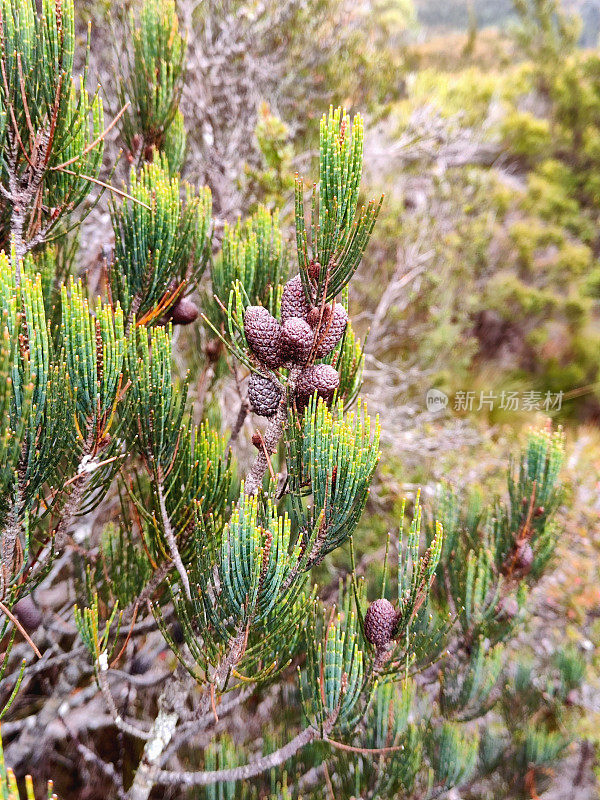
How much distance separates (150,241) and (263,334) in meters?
0.37

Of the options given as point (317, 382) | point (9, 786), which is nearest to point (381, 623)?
point (317, 382)

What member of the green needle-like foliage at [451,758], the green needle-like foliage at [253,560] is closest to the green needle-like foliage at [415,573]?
the green needle-like foliage at [253,560]

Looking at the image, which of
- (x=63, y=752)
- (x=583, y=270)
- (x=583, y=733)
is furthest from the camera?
(x=583, y=270)

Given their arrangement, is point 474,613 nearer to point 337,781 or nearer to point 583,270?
point 337,781

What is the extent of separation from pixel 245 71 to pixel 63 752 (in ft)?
11.1

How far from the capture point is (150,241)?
0.88m

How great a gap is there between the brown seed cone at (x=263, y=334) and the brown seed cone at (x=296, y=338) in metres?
0.01

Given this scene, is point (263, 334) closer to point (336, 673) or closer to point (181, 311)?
point (181, 311)

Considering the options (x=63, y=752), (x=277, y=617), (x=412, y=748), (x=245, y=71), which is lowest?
(x=63, y=752)

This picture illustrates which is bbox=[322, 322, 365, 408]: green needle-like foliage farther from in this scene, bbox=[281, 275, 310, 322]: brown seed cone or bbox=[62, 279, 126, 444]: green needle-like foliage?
bbox=[62, 279, 126, 444]: green needle-like foliage

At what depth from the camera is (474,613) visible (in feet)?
3.78

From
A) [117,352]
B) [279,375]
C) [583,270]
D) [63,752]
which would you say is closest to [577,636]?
[63,752]

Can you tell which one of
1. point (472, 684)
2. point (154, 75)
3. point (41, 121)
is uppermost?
point (154, 75)

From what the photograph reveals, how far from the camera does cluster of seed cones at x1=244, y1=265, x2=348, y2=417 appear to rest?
659 mm
